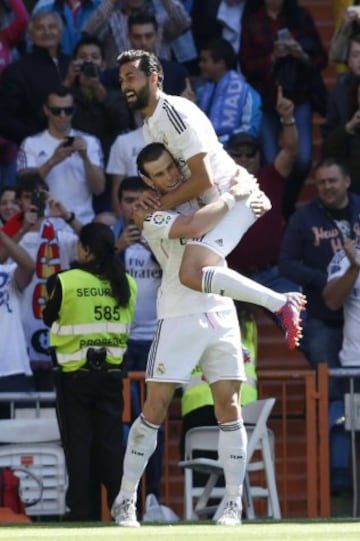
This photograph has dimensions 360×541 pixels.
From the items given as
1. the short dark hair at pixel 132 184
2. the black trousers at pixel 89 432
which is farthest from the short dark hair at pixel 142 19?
the black trousers at pixel 89 432

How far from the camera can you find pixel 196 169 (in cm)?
916

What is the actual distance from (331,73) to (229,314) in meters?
7.14

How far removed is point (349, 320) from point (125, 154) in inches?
103

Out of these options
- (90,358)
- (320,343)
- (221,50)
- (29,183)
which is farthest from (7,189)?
(320,343)

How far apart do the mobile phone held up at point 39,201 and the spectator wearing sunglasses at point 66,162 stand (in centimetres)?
78

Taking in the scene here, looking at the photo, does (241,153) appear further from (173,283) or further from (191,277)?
(191,277)

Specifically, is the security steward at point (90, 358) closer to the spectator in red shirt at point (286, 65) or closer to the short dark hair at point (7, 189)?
the short dark hair at point (7, 189)

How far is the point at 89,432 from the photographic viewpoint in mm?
11273

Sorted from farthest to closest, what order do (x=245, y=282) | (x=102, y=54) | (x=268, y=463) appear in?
1. (x=102, y=54)
2. (x=268, y=463)
3. (x=245, y=282)

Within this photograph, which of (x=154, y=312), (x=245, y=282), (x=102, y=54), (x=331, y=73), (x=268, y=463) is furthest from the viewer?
(x=331, y=73)

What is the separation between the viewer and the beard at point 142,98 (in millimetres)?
9234

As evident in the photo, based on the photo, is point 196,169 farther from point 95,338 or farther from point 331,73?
point 331,73

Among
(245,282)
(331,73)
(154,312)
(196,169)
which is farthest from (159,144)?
(331,73)

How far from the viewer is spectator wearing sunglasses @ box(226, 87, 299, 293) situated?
13.4m
